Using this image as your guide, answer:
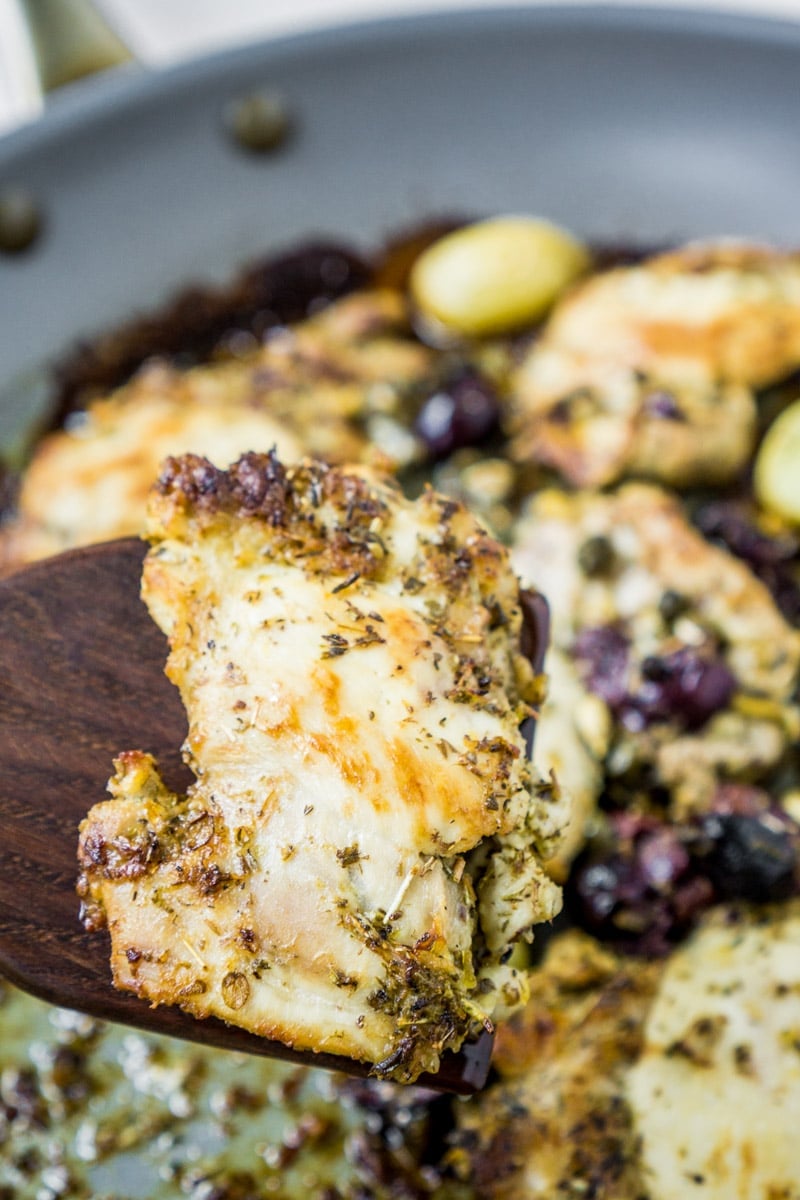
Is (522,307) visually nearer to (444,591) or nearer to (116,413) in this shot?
(116,413)

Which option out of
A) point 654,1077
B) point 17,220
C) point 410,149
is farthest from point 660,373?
point 17,220

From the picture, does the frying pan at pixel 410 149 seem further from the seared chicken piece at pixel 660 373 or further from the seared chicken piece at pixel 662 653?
the seared chicken piece at pixel 662 653

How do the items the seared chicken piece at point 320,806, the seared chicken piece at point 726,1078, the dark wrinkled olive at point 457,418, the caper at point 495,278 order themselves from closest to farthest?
the seared chicken piece at point 320,806 → the seared chicken piece at point 726,1078 → the dark wrinkled olive at point 457,418 → the caper at point 495,278

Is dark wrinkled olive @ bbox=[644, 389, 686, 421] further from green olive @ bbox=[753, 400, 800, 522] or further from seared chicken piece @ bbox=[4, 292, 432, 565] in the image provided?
seared chicken piece @ bbox=[4, 292, 432, 565]

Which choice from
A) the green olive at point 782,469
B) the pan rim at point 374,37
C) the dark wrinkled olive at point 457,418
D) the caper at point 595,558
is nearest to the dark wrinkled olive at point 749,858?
the caper at point 595,558

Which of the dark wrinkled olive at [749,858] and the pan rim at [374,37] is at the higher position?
the pan rim at [374,37]

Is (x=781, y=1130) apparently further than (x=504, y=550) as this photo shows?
Yes

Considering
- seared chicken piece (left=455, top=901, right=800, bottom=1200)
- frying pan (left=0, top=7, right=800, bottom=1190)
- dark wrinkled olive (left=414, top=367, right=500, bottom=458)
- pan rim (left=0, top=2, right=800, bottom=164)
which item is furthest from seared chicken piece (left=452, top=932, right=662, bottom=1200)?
pan rim (left=0, top=2, right=800, bottom=164)

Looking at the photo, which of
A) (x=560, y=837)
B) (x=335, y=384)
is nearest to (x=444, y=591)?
(x=560, y=837)
